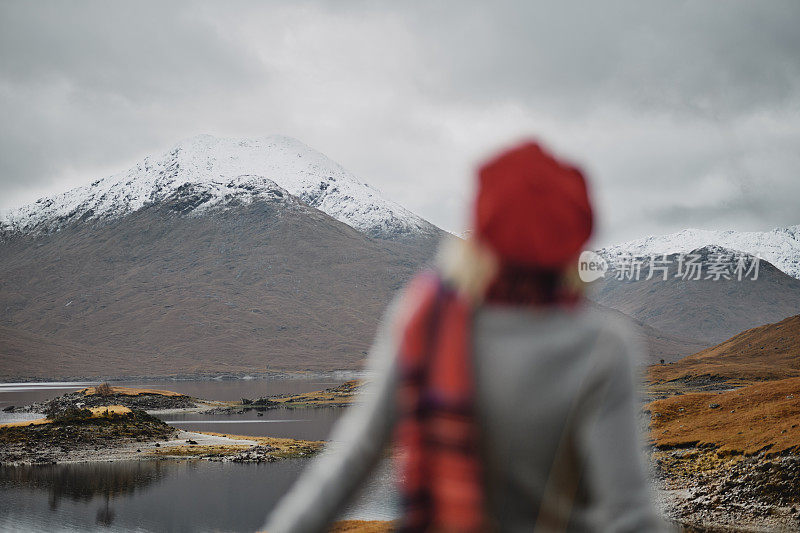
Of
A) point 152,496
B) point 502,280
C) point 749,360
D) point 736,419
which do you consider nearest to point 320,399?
point 152,496

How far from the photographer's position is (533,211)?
1346mm

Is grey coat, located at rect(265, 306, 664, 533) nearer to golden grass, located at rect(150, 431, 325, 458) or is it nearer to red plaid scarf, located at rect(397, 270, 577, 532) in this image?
red plaid scarf, located at rect(397, 270, 577, 532)

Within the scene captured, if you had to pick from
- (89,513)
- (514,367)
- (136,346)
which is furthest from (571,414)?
(136,346)

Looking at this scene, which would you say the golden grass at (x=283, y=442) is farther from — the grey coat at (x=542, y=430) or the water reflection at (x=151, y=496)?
the grey coat at (x=542, y=430)

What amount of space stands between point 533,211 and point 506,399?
35 cm

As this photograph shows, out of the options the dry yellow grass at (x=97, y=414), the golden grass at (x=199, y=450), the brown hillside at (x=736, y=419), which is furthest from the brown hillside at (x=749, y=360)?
the dry yellow grass at (x=97, y=414)

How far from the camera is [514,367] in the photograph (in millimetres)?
1297

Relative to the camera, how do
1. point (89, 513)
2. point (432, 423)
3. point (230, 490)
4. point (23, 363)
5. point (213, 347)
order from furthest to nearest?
point (213, 347) < point (23, 363) < point (230, 490) < point (89, 513) < point (432, 423)

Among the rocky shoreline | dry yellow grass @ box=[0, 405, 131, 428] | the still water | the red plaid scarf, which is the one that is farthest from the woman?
dry yellow grass @ box=[0, 405, 131, 428]

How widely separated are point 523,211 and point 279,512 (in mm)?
728

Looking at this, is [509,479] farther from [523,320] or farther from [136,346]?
[136,346]

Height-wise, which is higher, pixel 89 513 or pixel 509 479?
pixel 509 479

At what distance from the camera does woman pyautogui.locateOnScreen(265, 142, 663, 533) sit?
4.24ft

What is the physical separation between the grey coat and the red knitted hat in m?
0.11
